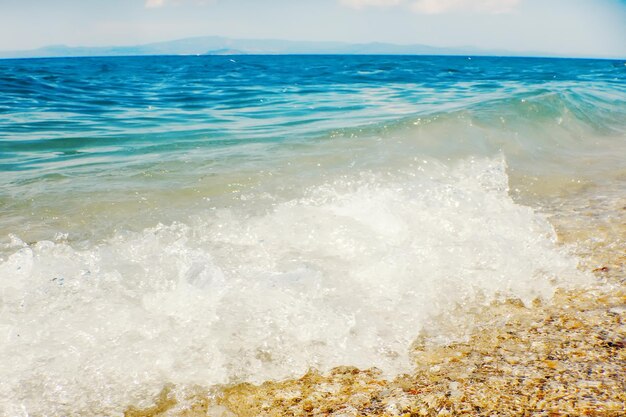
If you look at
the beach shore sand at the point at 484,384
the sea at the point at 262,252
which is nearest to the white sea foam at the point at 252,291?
the sea at the point at 262,252

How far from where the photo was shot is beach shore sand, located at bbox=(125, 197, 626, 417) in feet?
6.39

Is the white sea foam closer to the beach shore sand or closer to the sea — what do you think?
the sea

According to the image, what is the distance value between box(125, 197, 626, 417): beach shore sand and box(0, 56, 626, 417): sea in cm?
10

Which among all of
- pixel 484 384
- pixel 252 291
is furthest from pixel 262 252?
pixel 484 384

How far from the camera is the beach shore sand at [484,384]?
1947mm

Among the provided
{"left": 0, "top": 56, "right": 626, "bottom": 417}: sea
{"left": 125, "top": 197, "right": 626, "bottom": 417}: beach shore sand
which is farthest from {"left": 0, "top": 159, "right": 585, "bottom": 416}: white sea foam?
{"left": 125, "top": 197, "right": 626, "bottom": 417}: beach shore sand

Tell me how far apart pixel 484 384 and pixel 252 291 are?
1.42m

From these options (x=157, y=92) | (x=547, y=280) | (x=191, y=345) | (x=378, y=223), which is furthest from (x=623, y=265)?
(x=157, y=92)

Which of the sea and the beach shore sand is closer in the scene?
the beach shore sand

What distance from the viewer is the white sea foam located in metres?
2.27

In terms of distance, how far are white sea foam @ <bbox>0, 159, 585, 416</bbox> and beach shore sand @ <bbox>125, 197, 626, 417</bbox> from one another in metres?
0.11

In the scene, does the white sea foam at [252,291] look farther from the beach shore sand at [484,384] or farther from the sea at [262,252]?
the beach shore sand at [484,384]

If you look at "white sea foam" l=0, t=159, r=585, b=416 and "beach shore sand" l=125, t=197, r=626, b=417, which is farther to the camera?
"white sea foam" l=0, t=159, r=585, b=416

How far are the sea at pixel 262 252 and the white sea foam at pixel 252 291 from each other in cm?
1
